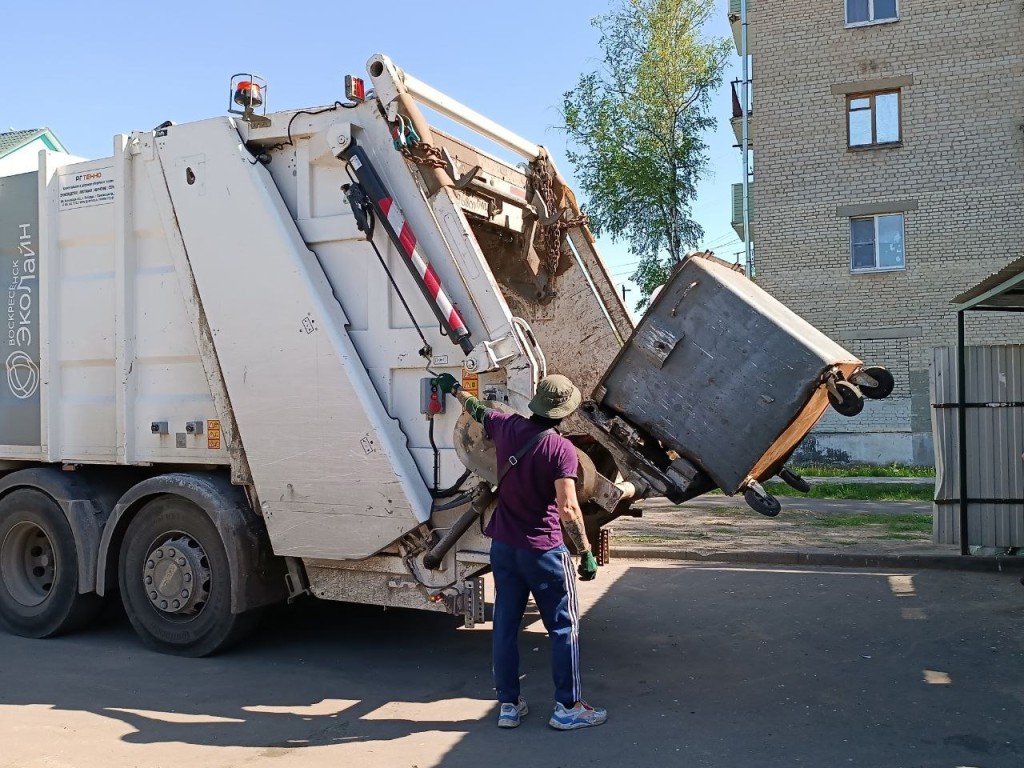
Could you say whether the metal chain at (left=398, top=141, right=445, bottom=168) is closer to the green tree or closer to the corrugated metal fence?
the corrugated metal fence

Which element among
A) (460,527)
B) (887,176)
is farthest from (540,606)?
(887,176)

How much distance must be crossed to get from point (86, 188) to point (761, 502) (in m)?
4.44

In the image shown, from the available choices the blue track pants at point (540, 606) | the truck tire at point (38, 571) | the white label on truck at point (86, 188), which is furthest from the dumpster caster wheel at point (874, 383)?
the truck tire at point (38, 571)

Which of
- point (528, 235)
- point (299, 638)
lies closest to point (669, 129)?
point (528, 235)

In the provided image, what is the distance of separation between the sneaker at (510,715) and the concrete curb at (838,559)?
431 cm

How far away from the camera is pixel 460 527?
470 centimetres

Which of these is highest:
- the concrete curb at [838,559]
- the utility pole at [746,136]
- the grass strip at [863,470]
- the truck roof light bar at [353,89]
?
the utility pole at [746,136]

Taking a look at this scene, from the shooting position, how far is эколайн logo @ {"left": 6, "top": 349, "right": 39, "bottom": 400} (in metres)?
6.14

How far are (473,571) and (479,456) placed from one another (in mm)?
624

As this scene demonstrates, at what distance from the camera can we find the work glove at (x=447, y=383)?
15.6 ft

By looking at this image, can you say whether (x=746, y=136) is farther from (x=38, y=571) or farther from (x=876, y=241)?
(x=38, y=571)

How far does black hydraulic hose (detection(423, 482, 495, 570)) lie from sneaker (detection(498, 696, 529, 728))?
0.80m

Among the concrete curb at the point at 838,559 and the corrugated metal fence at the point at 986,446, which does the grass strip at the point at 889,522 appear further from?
the concrete curb at the point at 838,559

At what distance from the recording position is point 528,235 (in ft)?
19.8
